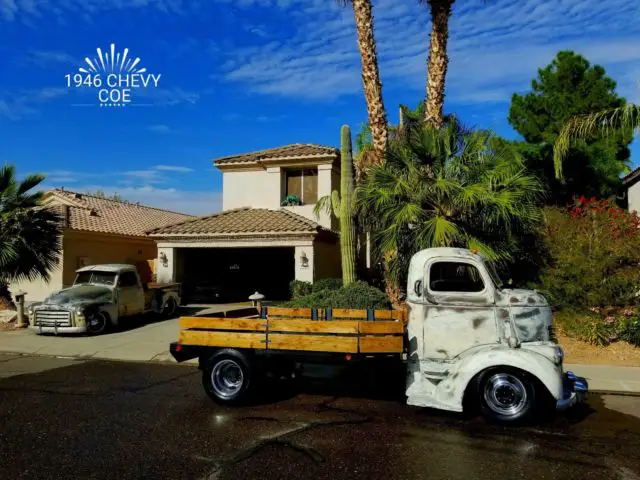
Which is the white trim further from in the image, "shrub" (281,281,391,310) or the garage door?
"shrub" (281,281,391,310)

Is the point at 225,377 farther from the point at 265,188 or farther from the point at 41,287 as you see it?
the point at 41,287

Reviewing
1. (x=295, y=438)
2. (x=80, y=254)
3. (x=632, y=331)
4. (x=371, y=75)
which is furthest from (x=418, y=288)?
(x=80, y=254)

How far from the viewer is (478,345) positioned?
6129 mm

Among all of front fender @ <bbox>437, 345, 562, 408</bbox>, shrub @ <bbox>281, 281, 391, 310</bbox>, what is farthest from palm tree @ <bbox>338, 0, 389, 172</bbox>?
front fender @ <bbox>437, 345, 562, 408</bbox>

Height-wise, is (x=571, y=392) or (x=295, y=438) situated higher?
(x=571, y=392)

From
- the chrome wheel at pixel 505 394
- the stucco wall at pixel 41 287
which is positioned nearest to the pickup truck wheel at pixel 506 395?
the chrome wheel at pixel 505 394

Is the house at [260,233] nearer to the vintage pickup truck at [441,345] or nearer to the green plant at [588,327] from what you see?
the green plant at [588,327]

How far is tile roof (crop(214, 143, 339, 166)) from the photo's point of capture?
66.0 ft

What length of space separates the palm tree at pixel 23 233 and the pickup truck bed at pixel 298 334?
33.4 ft

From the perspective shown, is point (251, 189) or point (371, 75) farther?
point (251, 189)

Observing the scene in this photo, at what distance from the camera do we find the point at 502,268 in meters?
11.7

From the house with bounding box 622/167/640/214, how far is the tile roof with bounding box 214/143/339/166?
10.4 meters

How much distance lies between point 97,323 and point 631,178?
58.4 ft

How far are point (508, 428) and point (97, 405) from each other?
17.1 ft
